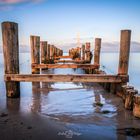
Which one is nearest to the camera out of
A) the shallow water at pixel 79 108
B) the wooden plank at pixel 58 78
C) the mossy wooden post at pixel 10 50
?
the shallow water at pixel 79 108

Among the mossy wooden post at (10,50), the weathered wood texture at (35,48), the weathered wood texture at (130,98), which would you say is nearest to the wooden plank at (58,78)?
the mossy wooden post at (10,50)

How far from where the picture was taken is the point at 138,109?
13.5ft

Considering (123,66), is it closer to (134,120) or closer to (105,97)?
(105,97)

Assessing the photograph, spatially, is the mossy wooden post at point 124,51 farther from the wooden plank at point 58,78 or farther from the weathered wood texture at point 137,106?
the weathered wood texture at point 137,106

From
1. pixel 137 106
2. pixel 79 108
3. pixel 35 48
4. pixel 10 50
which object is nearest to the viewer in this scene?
pixel 137 106

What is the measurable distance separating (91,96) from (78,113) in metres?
1.77

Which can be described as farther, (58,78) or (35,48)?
(35,48)

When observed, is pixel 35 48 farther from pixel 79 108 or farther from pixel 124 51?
pixel 79 108

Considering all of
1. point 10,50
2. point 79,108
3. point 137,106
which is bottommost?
point 79,108

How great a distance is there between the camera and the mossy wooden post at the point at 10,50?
5406 millimetres

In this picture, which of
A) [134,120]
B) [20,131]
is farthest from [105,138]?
[20,131]

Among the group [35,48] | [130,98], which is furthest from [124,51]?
[35,48]

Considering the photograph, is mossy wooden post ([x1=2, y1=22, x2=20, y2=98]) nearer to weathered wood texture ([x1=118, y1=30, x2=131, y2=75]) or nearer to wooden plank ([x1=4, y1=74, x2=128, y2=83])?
wooden plank ([x1=4, y1=74, x2=128, y2=83])

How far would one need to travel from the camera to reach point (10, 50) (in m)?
5.50
